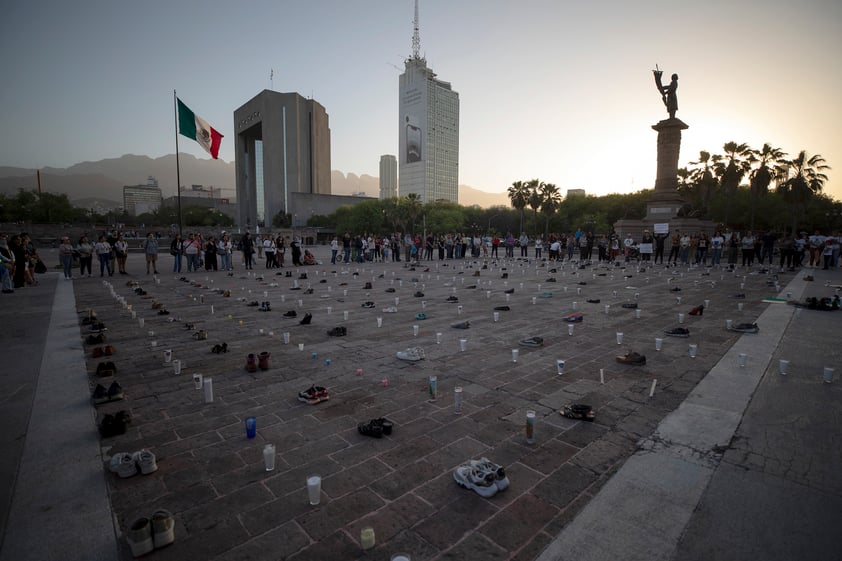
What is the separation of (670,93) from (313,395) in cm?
4079

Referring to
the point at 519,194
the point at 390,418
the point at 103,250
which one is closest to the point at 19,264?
the point at 103,250

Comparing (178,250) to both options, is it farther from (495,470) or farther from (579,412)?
(495,470)

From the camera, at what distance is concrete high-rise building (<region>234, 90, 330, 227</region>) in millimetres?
117125

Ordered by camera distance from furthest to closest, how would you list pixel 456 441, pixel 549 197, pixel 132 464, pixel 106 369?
1. pixel 549 197
2. pixel 106 369
3. pixel 456 441
4. pixel 132 464

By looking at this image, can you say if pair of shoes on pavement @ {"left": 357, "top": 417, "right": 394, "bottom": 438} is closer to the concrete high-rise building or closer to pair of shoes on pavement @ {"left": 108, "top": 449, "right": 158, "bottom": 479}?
pair of shoes on pavement @ {"left": 108, "top": 449, "right": 158, "bottom": 479}

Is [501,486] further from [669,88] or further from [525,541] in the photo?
[669,88]

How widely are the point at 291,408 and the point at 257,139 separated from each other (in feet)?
469

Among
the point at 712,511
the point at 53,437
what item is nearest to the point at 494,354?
the point at 712,511

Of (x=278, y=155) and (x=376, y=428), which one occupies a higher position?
(x=278, y=155)

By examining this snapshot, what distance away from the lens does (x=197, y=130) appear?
25.6 metres

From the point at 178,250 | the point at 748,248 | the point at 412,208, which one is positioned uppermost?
the point at 412,208

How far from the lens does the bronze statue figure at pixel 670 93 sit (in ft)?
113

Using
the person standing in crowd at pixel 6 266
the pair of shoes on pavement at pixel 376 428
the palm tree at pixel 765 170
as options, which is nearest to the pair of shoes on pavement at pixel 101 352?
the pair of shoes on pavement at pixel 376 428

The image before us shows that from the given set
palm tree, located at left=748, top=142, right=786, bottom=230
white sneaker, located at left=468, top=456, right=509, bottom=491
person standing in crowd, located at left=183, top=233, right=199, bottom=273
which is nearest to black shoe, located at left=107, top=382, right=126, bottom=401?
white sneaker, located at left=468, top=456, right=509, bottom=491
